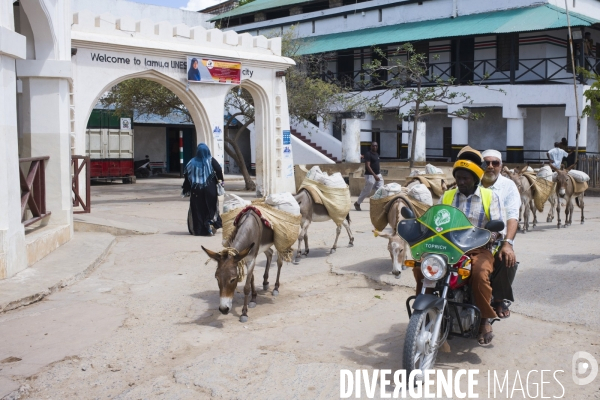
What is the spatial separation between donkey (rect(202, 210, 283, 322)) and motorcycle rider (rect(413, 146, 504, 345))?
6.30ft

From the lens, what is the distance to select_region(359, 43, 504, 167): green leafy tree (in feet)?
76.3

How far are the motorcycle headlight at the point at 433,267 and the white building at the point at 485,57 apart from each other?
64.9 feet

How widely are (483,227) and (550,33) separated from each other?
80.6 feet

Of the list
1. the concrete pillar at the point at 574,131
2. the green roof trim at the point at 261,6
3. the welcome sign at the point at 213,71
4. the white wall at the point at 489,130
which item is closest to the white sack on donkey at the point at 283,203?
the welcome sign at the point at 213,71

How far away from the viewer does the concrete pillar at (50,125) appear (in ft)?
35.1

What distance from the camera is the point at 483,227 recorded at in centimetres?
569

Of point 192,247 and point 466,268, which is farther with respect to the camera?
point 192,247

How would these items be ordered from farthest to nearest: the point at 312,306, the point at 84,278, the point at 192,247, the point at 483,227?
1. the point at 192,247
2. the point at 84,278
3. the point at 312,306
4. the point at 483,227

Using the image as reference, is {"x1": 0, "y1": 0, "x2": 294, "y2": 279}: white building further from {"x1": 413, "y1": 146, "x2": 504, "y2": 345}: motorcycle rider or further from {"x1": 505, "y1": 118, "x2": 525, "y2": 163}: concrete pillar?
{"x1": 505, "y1": 118, "x2": 525, "y2": 163}: concrete pillar

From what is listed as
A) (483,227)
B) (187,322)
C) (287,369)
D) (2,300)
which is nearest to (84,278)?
(2,300)

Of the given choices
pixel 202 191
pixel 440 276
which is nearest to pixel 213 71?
pixel 202 191

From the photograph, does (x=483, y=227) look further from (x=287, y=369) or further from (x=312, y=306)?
(x=312, y=306)

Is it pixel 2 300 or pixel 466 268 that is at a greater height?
pixel 466 268

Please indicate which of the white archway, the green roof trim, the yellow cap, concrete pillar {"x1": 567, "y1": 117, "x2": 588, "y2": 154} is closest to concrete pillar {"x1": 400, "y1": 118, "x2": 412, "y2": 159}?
concrete pillar {"x1": 567, "y1": 117, "x2": 588, "y2": 154}
